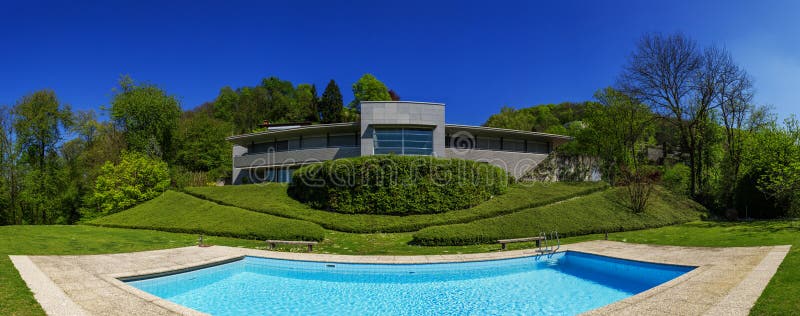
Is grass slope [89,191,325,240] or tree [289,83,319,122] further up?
tree [289,83,319,122]

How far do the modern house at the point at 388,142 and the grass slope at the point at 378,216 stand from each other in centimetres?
483

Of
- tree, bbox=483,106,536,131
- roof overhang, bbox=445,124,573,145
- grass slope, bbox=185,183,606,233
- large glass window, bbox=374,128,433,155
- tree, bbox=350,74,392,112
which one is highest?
tree, bbox=350,74,392,112

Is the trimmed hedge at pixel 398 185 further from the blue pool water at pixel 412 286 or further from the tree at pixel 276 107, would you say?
the tree at pixel 276 107

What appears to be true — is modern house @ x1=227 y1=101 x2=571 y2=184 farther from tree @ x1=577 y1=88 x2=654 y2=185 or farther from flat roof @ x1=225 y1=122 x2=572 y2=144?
tree @ x1=577 y1=88 x2=654 y2=185

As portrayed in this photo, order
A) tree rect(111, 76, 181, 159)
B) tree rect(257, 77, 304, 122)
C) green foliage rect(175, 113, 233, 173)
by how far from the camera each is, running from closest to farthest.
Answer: tree rect(111, 76, 181, 159) → green foliage rect(175, 113, 233, 173) → tree rect(257, 77, 304, 122)

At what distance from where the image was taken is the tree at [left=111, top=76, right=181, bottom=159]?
41812 mm

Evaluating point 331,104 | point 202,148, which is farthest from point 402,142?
point 331,104

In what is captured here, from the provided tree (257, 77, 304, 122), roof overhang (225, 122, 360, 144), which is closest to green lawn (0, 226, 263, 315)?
roof overhang (225, 122, 360, 144)

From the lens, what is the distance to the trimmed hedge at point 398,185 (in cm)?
2347

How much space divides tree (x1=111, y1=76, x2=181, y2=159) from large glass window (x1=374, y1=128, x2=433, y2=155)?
88.1ft

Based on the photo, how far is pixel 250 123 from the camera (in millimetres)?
68750

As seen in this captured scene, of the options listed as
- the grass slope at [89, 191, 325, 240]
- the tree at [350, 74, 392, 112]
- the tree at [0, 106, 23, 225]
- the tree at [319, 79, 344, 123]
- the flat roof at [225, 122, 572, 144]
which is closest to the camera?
the grass slope at [89, 191, 325, 240]

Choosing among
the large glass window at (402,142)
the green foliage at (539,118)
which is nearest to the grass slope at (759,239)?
the large glass window at (402,142)

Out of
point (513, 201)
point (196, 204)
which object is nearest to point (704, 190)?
point (513, 201)
